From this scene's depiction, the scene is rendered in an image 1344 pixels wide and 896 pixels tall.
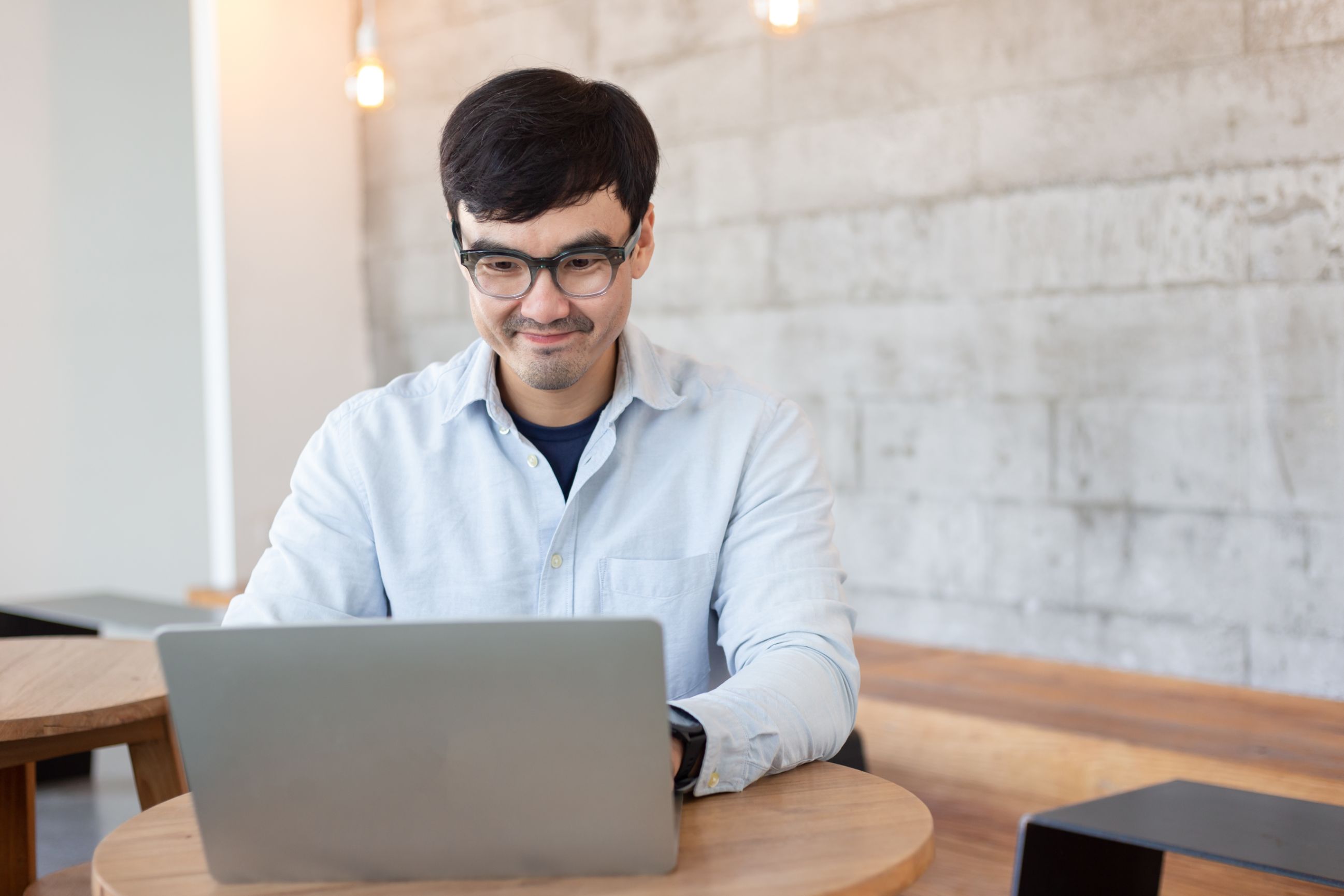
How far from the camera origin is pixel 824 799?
1039 mm

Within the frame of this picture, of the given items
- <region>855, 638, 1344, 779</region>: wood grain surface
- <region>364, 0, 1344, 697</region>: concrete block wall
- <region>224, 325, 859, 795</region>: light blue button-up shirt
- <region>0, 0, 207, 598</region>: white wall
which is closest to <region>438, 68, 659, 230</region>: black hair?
<region>224, 325, 859, 795</region>: light blue button-up shirt

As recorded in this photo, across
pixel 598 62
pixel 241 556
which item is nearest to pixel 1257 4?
pixel 598 62

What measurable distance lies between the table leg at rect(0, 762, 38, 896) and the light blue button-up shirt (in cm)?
60

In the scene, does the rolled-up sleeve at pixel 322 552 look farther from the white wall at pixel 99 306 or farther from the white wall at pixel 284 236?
the white wall at pixel 99 306

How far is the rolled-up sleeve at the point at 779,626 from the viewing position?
1.05m

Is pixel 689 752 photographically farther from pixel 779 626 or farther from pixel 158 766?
pixel 158 766

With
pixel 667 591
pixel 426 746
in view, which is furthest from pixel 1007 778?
pixel 426 746

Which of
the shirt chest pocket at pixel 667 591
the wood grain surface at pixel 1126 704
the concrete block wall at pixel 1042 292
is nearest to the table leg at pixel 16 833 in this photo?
the shirt chest pocket at pixel 667 591

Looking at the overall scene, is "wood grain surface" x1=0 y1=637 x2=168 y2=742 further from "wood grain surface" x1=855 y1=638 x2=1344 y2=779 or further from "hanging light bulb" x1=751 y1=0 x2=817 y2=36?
"hanging light bulb" x1=751 y1=0 x2=817 y2=36

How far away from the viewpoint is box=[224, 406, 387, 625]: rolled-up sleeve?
1333 mm

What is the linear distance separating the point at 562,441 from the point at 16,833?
945 millimetres

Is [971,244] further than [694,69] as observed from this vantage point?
No

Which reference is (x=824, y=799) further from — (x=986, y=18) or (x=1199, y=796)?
(x=986, y=18)

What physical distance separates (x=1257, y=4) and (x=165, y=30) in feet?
12.4
